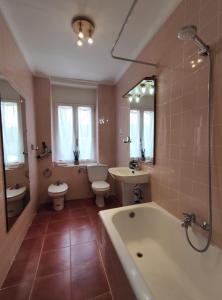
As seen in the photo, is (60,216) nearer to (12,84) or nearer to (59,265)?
(59,265)

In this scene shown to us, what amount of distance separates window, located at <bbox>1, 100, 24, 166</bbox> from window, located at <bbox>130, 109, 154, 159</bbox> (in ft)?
5.32

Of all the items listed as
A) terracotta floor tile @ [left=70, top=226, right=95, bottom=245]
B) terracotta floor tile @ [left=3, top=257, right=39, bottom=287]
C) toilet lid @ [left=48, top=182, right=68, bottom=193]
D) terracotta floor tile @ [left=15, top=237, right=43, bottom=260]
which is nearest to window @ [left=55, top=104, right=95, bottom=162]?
toilet lid @ [left=48, top=182, right=68, bottom=193]

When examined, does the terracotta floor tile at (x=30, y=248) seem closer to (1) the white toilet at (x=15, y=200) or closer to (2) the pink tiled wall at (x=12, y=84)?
(2) the pink tiled wall at (x=12, y=84)

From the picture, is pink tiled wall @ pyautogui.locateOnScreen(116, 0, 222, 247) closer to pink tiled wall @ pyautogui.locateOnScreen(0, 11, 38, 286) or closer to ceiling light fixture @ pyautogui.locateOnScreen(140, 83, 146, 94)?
ceiling light fixture @ pyautogui.locateOnScreen(140, 83, 146, 94)

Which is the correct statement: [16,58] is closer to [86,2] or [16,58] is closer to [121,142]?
[86,2]

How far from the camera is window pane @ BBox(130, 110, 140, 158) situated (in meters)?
2.27

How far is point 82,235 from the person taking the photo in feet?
6.81

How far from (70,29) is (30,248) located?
2662 mm

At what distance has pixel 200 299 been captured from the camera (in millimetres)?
1102

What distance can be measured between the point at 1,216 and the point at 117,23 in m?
2.32

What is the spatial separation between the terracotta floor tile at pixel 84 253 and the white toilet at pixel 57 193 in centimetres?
104

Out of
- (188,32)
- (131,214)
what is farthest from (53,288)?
(188,32)

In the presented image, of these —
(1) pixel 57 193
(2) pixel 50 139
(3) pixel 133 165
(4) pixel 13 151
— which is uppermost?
(2) pixel 50 139

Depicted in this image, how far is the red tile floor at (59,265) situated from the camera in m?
1.29
